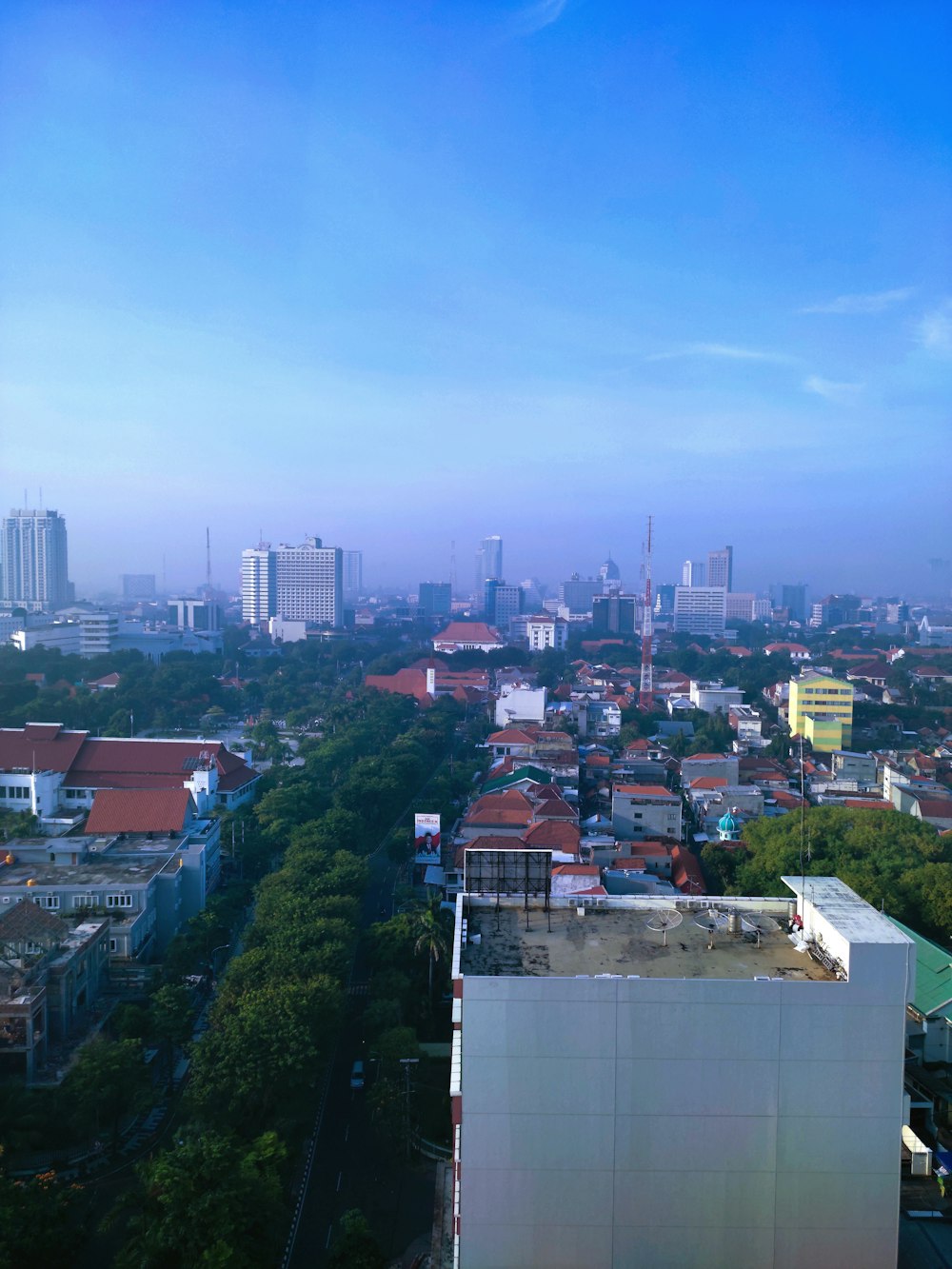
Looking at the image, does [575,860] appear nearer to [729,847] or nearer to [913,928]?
[729,847]

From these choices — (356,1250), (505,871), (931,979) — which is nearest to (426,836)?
(931,979)

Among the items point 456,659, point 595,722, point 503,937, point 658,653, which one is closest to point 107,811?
point 503,937

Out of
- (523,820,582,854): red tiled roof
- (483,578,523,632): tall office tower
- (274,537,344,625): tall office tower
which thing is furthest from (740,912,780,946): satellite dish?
(483,578,523,632): tall office tower

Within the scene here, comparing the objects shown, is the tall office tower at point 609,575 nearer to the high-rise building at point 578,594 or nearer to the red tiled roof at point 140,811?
the high-rise building at point 578,594

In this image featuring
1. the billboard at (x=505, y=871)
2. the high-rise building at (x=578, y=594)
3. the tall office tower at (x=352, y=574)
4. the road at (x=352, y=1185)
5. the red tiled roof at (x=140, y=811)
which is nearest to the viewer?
the billboard at (x=505, y=871)

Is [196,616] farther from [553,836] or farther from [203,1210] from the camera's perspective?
[203,1210]

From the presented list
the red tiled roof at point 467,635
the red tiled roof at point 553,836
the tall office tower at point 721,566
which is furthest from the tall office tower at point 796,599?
the red tiled roof at point 553,836

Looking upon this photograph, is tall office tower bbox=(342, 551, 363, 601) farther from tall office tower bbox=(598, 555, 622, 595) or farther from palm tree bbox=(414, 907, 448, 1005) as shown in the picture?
palm tree bbox=(414, 907, 448, 1005)
